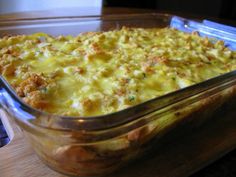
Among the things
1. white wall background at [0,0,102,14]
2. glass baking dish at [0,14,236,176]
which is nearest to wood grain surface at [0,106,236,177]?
glass baking dish at [0,14,236,176]

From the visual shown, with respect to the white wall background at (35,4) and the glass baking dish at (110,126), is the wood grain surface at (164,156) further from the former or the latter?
the white wall background at (35,4)

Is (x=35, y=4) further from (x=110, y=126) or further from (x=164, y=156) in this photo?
(x=110, y=126)

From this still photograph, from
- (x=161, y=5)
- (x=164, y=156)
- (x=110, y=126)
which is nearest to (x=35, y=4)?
(x=161, y=5)

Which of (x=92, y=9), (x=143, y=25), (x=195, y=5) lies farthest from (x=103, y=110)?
(x=195, y=5)

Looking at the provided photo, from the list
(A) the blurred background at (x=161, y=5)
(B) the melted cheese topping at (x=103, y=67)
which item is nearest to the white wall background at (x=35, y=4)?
(A) the blurred background at (x=161, y=5)

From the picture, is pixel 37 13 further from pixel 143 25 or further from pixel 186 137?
pixel 186 137
